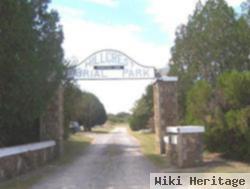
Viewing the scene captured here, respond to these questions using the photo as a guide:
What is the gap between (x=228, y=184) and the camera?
11.3 meters

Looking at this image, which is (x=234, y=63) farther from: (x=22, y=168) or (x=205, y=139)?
(x=22, y=168)

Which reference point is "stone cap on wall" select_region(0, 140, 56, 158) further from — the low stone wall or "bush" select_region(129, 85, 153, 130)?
"bush" select_region(129, 85, 153, 130)

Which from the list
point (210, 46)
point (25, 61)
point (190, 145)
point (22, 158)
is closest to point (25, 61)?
point (25, 61)

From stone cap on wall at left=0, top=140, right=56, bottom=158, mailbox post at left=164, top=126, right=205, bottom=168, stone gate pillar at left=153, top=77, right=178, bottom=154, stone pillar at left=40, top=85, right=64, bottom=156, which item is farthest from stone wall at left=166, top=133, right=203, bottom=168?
stone pillar at left=40, top=85, right=64, bottom=156

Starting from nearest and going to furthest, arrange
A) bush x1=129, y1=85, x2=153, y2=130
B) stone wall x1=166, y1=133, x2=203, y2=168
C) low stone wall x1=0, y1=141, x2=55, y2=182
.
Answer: low stone wall x1=0, y1=141, x2=55, y2=182 → stone wall x1=166, y1=133, x2=203, y2=168 → bush x1=129, y1=85, x2=153, y2=130

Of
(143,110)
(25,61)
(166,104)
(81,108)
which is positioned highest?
(143,110)

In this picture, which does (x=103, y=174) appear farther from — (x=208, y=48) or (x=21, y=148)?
(x=208, y=48)

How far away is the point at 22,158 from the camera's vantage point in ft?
53.1

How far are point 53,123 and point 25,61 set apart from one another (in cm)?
725

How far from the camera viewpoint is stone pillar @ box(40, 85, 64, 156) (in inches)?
870

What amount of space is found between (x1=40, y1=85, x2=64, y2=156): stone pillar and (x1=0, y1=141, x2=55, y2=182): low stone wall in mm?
1957

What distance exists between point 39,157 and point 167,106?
6940 millimetres

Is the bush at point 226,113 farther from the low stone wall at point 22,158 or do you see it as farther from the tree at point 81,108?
the tree at point 81,108

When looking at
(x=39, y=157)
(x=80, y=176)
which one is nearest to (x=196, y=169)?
(x=80, y=176)
